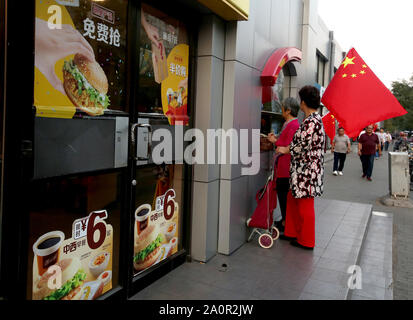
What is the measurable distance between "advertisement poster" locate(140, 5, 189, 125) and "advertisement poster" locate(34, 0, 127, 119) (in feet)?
1.17

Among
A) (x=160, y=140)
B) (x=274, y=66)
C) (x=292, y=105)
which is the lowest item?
(x=160, y=140)

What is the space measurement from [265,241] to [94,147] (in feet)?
9.54

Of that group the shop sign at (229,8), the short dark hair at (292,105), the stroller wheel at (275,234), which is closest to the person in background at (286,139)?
the short dark hair at (292,105)

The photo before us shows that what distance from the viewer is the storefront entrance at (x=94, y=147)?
2221mm

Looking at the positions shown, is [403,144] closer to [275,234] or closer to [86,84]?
[275,234]

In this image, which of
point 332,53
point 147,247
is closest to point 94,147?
point 147,247

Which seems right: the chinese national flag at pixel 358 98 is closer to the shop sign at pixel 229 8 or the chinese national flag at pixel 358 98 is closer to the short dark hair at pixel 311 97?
the short dark hair at pixel 311 97

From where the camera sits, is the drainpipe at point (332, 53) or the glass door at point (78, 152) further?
→ the drainpipe at point (332, 53)

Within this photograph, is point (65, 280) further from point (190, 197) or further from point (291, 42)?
point (291, 42)

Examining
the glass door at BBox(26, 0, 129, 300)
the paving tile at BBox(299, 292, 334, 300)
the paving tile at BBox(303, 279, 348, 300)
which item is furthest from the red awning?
the paving tile at BBox(299, 292, 334, 300)

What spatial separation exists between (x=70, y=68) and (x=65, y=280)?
158cm

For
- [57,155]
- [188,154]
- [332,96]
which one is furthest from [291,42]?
[57,155]

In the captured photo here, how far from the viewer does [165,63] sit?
3799 mm

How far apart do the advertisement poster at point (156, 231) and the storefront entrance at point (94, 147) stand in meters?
0.01
